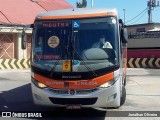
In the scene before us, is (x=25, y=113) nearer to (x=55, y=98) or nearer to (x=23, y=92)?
(x=55, y=98)

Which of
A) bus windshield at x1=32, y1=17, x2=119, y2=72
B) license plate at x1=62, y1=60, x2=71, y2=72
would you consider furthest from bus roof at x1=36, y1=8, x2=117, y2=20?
license plate at x1=62, y1=60, x2=71, y2=72

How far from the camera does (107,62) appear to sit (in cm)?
837

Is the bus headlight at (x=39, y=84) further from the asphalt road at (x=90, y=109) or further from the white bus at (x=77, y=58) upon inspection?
the asphalt road at (x=90, y=109)

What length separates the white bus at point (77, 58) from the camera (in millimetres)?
8125

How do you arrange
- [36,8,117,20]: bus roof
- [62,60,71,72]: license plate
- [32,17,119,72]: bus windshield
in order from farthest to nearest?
[36,8,117,20]: bus roof, [32,17,119,72]: bus windshield, [62,60,71,72]: license plate

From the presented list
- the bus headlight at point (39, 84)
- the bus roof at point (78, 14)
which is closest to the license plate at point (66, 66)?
the bus headlight at point (39, 84)

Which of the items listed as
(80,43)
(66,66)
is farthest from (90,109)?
(80,43)

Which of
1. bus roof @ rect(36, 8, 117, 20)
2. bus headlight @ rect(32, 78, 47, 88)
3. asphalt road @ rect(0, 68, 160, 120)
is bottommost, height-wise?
asphalt road @ rect(0, 68, 160, 120)

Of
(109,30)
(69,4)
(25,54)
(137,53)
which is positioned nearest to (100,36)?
(109,30)

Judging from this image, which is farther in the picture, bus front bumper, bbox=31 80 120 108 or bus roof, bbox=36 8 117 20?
bus roof, bbox=36 8 117 20

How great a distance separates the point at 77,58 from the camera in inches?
330

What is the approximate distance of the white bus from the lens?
8.12 m

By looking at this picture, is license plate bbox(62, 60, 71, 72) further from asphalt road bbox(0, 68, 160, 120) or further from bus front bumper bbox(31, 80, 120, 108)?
asphalt road bbox(0, 68, 160, 120)

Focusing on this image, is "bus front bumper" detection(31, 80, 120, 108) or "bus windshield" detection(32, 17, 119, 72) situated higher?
"bus windshield" detection(32, 17, 119, 72)
